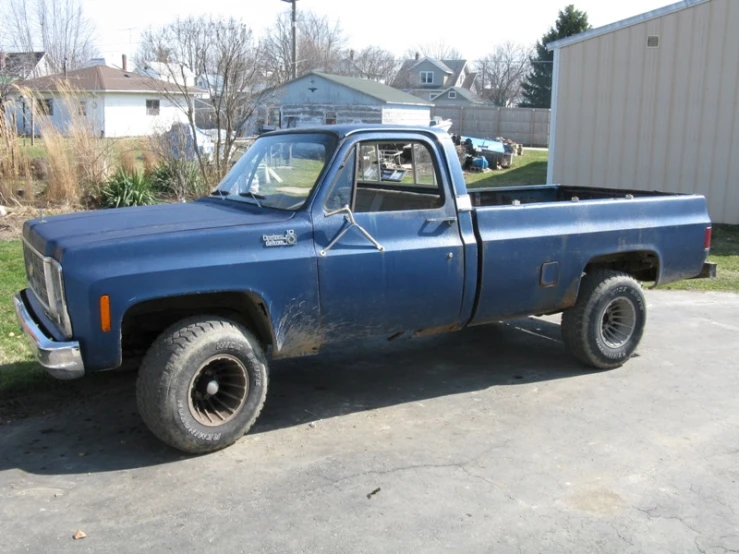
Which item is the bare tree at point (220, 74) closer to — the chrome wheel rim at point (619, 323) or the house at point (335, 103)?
the chrome wheel rim at point (619, 323)

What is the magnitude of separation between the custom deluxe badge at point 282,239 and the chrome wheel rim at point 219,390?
734mm

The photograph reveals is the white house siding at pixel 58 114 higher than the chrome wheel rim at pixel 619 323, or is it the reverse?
the white house siding at pixel 58 114

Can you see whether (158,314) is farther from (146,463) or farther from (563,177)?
(563,177)

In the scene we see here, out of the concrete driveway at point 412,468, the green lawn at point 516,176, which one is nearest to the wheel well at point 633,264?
the concrete driveway at point 412,468

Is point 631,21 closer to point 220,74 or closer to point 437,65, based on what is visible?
point 220,74

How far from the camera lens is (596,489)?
13.8 ft

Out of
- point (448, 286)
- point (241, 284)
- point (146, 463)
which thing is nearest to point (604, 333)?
point (448, 286)

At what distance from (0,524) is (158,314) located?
4.97ft

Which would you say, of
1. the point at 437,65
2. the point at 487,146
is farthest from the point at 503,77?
the point at 487,146

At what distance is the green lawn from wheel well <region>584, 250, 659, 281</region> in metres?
14.2

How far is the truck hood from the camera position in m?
4.36

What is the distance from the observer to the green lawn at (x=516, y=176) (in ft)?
76.7

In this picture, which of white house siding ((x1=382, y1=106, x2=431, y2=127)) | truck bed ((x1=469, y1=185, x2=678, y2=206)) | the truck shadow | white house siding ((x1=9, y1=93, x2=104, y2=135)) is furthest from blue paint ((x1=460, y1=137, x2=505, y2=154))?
the truck shadow

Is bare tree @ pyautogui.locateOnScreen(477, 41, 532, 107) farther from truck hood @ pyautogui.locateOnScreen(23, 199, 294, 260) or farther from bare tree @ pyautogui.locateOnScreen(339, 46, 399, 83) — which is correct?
truck hood @ pyautogui.locateOnScreen(23, 199, 294, 260)
